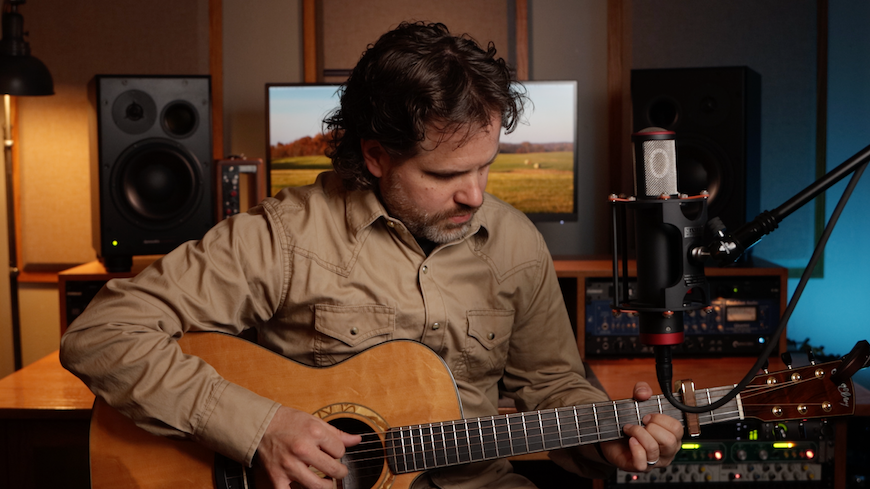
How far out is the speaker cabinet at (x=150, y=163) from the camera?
214 cm

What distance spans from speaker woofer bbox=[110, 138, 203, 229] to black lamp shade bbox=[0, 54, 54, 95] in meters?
0.35

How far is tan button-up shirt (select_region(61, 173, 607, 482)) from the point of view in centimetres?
116

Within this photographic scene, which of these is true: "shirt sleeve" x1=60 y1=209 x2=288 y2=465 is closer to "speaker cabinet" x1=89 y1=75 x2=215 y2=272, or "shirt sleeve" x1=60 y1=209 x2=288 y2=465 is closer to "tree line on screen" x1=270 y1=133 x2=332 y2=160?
"speaker cabinet" x1=89 y1=75 x2=215 y2=272

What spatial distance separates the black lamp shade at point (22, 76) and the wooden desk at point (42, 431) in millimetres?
877

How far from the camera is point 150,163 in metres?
2.20

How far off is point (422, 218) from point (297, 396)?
0.40 m

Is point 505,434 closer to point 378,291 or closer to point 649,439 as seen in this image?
point 649,439

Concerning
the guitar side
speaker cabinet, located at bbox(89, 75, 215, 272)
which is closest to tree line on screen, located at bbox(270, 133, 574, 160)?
speaker cabinet, located at bbox(89, 75, 215, 272)

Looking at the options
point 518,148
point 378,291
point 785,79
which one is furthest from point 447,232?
point 785,79

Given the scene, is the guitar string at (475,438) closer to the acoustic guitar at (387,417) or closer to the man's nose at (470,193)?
the acoustic guitar at (387,417)

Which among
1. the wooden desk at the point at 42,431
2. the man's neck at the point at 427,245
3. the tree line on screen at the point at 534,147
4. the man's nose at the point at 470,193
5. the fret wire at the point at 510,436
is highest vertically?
the tree line on screen at the point at 534,147

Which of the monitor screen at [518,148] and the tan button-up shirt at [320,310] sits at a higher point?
the monitor screen at [518,148]

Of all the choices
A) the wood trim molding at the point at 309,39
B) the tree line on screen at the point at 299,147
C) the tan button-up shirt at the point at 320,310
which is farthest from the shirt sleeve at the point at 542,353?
the wood trim molding at the point at 309,39

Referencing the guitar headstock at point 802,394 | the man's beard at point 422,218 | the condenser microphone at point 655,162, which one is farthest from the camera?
the man's beard at point 422,218
